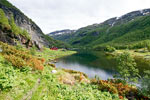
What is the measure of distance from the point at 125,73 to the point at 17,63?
3149 centimetres

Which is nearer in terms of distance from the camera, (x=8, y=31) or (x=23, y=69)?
(x=23, y=69)

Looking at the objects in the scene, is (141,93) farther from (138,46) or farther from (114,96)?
(138,46)

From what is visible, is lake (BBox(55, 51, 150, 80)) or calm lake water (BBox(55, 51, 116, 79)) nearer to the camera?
lake (BBox(55, 51, 150, 80))

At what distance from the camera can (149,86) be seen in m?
21.7

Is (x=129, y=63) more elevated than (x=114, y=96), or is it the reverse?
(x=129, y=63)

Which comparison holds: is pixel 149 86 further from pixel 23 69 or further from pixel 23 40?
pixel 23 40

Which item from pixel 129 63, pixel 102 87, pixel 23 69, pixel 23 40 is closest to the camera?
pixel 23 69

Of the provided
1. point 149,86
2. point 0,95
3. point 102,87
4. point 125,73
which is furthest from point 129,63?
point 0,95

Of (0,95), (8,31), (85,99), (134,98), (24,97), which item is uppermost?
(8,31)

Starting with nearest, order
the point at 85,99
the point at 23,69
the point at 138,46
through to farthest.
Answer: the point at 85,99 < the point at 23,69 < the point at 138,46

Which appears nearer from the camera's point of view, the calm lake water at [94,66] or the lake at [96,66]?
the lake at [96,66]

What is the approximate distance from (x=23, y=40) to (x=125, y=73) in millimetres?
89686

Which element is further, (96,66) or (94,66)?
(94,66)

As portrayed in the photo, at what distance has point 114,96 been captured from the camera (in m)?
18.4
